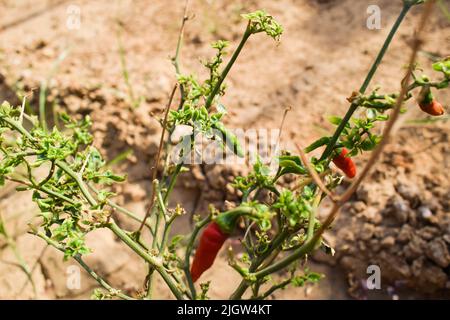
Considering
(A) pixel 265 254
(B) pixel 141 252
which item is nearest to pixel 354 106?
(A) pixel 265 254

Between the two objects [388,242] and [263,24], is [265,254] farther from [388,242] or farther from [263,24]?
[388,242]

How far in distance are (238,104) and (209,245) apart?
4.33 ft

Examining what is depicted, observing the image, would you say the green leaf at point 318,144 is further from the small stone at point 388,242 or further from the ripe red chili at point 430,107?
the small stone at point 388,242

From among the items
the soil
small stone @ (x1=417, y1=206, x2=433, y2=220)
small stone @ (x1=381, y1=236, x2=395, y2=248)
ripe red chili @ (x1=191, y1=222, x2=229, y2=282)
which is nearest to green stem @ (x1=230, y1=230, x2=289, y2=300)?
ripe red chili @ (x1=191, y1=222, x2=229, y2=282)

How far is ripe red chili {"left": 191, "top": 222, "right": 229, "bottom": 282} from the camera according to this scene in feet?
3.69

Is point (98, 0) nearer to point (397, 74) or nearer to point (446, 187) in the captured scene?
point (397, 74)

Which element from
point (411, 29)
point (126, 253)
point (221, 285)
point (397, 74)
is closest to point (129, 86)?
point (126, 253)

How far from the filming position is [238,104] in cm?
240

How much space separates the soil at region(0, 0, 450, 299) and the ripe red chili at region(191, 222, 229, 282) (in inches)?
30.1

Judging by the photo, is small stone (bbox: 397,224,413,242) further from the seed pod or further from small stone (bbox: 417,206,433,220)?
the seed pod

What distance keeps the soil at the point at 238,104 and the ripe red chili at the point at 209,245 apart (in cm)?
77

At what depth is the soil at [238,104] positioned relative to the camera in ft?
6.44

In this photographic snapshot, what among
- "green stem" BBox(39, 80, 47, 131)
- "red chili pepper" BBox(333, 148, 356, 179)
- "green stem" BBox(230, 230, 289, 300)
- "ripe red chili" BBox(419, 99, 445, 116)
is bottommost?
"green stem" BBox(230, 230, 289, 300)

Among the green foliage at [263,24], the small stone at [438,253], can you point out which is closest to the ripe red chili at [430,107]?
the green foliage at [263,24]
